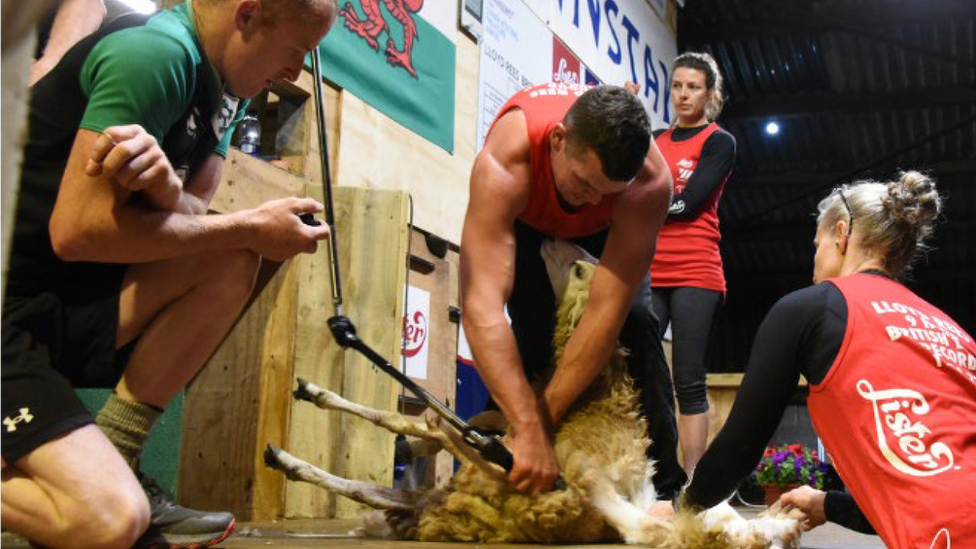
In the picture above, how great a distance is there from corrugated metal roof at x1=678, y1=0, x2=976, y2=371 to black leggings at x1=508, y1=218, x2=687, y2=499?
6.84 metres

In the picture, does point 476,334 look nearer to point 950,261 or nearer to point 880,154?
point 880,154

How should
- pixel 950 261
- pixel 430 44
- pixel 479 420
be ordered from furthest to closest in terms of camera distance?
1. pixel 950 261
2. pixel 430 44
3. pixel 479 420

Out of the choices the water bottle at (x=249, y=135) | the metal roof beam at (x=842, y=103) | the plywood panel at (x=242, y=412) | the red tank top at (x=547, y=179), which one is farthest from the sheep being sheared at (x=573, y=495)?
the metal roof beam at (x=842, y=103)

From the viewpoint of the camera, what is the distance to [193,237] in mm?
1878

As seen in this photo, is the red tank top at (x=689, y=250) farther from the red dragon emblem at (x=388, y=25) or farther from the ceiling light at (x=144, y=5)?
the ceiling light at (x=144, y=5)

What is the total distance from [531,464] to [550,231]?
0.70 m

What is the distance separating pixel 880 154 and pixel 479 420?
10.5 metres

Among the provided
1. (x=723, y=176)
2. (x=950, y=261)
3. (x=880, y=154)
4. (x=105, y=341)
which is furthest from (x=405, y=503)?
(x=950, y=261)

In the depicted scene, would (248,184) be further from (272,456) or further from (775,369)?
(775,369)

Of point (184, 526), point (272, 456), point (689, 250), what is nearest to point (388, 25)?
point (689, 250)

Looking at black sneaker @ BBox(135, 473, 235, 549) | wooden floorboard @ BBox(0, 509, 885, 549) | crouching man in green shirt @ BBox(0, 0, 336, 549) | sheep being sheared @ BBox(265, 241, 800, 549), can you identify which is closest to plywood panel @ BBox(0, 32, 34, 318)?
crouching man in green shirt @ BBox(0, 0, 336, 549)

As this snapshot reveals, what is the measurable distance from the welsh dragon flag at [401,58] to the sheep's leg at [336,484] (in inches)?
77.0

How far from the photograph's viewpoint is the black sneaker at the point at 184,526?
1.95 meters

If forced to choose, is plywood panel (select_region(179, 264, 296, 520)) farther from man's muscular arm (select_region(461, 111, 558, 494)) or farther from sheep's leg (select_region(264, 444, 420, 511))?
man's muscular arm (select_region(461, 111, 558, 494))
